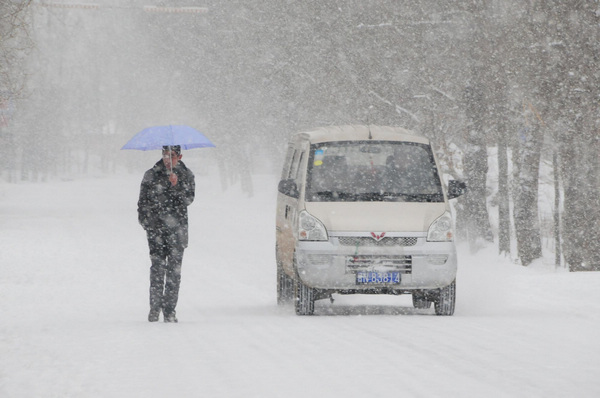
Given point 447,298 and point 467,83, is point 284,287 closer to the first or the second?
point 447,298

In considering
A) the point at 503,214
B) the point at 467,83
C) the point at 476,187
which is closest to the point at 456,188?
the point at 467,83

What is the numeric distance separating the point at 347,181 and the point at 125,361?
157 inches

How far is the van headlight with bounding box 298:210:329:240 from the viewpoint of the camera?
10.4 metres

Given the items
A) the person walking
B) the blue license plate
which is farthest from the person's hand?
the blue license plate

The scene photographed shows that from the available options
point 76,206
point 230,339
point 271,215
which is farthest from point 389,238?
point 76,206

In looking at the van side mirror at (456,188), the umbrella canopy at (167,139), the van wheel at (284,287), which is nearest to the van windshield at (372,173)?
the van side mirror at (456,188)

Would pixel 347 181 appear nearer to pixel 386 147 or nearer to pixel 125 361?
pixel 386 147

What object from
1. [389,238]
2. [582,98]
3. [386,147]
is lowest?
[389,238]

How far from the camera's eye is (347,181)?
10.8 meters

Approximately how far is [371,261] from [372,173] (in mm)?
1138

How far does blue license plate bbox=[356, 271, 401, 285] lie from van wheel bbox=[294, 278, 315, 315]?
658 millimetres

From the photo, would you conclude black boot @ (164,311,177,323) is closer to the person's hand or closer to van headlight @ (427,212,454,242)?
the person's hand

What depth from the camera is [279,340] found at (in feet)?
28.1

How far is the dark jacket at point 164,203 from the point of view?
10117 mm
